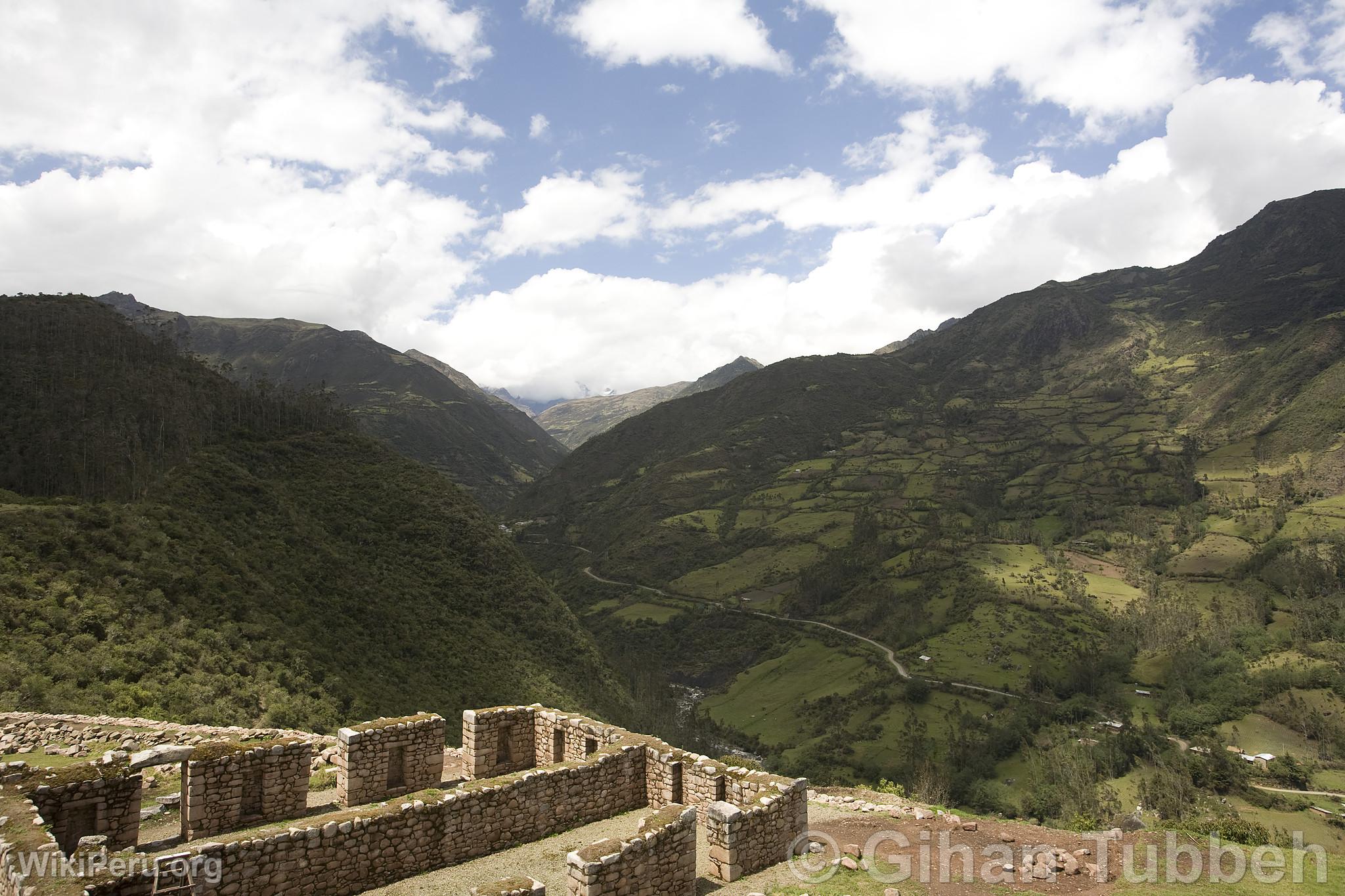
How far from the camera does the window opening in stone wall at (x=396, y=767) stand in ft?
43.5

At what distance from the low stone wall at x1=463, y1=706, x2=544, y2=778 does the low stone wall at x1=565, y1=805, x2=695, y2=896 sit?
19.6 feet

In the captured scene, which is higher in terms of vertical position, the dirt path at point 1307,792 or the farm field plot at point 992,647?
the farm field plot at point 992,647

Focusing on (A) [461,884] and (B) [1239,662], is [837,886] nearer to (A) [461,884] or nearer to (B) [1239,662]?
(A) [461,884]

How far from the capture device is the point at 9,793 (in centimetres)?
959

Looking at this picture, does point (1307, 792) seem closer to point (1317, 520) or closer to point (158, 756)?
point (1317, 520)

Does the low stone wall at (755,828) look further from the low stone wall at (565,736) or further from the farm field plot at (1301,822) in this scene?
the farm field plot at (1301,822)

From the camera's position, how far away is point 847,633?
12444 cm

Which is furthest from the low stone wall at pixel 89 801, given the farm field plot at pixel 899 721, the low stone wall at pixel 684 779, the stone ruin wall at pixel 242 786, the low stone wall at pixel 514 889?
the farm field plot at pixel 899 721

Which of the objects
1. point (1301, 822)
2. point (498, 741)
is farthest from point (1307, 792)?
point (498, 741)

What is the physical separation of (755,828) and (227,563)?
136ft

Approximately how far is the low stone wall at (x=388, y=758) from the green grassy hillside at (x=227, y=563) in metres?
18.2

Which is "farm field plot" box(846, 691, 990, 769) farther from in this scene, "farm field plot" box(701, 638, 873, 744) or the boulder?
the boulder

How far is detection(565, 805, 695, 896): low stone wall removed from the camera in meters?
9.00

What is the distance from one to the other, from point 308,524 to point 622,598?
332 feet
